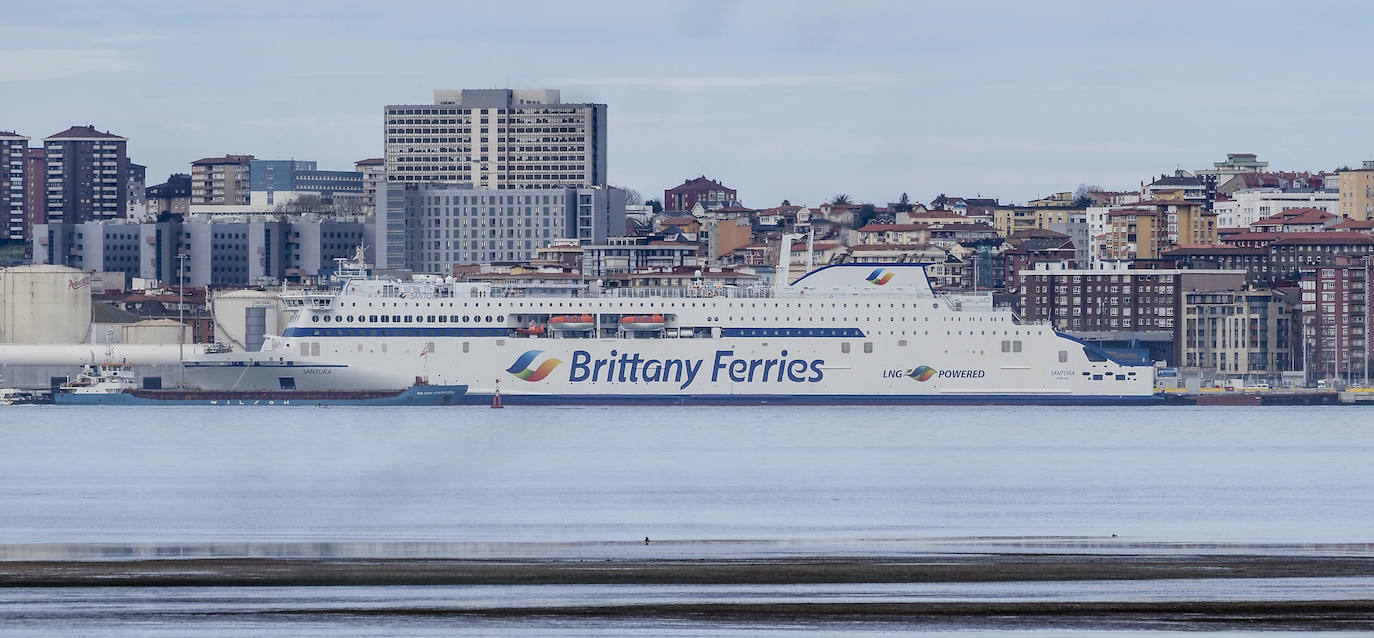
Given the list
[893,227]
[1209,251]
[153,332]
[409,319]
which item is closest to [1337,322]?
[1209,251]

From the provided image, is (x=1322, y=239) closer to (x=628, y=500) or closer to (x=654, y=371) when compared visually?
(x=654, y=371)

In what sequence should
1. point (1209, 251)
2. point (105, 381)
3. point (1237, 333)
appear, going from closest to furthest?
point (105, 381), point (1237, 333), point (1209, 251)

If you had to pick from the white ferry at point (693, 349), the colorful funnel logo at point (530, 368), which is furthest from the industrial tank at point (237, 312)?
the colorful funnel logo at point (530, 368)

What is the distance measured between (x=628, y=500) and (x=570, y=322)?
36.4 m

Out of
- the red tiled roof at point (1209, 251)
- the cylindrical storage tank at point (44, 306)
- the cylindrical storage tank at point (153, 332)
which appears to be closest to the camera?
the cylindrical storage tank at point (153, 332)

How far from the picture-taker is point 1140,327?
102 metres

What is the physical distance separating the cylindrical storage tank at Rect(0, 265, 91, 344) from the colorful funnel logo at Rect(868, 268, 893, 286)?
38.4m

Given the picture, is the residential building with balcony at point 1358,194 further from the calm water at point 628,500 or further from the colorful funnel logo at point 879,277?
the calm water at point 628,500

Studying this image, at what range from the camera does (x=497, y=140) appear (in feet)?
494

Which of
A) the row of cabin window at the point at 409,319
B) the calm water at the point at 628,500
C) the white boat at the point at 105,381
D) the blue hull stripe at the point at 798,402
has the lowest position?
the calm water at the point at 628,500

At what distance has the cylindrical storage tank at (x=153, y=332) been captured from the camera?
95.6 m

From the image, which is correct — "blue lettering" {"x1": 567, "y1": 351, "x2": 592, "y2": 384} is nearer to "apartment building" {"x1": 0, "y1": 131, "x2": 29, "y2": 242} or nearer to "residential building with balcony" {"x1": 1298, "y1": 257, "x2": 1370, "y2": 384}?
"residential building with balcony" {"x1": 1298, "y1": 257, "x2": 1370, "y2": 384}

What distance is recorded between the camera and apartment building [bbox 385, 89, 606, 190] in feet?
485

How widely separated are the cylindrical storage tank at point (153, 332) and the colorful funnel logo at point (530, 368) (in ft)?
98.8
